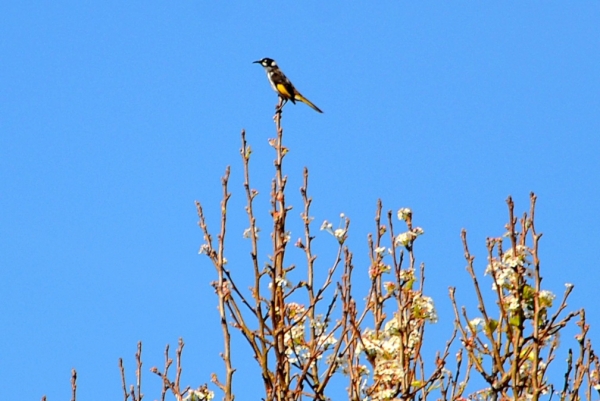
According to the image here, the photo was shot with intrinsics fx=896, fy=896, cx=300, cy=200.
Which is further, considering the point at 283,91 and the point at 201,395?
the point at 283,91

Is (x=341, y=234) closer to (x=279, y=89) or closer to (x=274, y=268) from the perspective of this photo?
(x=274, y=268)

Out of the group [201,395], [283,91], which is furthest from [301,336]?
[283,91]

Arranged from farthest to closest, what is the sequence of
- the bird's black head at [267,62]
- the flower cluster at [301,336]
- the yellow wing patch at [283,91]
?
1. the bird's black head at [267,62]
2. the yellow wing patch at [283,91]
3. the flower cluster at [301,336]

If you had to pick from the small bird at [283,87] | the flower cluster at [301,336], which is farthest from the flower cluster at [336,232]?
the small bird at [283,87]

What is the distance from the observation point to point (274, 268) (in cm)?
454

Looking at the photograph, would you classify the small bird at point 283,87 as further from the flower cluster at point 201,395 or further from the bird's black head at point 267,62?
the flower cluster at point 201,395

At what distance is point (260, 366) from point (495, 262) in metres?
1.49

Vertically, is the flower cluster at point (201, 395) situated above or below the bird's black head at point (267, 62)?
below

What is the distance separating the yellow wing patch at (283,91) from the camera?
12566 mm

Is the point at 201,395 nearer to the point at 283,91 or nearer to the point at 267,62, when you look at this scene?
the point at 283,91

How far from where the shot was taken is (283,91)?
12.6 meters

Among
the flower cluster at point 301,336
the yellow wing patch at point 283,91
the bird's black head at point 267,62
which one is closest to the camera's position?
the flower cluster at point 301,336

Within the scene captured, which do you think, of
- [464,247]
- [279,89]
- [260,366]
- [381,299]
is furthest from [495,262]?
[279,89]

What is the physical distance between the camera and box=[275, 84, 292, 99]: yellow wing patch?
1257cm
